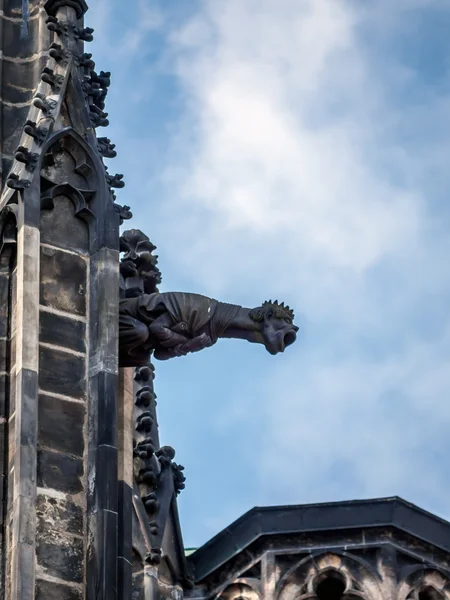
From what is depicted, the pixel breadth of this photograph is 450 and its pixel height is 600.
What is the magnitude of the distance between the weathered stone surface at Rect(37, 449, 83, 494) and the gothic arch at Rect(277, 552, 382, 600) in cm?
550

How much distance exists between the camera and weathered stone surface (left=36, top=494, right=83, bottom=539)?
974 inches

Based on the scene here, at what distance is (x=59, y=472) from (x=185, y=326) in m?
1.96

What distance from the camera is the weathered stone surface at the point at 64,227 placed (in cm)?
2642

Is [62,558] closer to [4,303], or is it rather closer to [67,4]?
[4,303]

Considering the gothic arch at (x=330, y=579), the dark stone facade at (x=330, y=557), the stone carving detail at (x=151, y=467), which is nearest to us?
the stone carving detail at (x=151, y=467)

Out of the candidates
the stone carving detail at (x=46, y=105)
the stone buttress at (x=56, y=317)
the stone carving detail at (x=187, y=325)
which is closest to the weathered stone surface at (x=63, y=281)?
the stone buttress at (x=56, y=317)

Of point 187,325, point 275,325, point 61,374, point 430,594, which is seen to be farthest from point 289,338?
point 430,594

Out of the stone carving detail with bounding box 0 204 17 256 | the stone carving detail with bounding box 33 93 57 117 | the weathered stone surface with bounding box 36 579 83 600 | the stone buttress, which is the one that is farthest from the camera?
the stone carving detail with bounding box 33 93 57 117

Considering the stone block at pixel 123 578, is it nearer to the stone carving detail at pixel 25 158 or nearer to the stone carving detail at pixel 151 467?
the stone carving detail at pixel 25 158

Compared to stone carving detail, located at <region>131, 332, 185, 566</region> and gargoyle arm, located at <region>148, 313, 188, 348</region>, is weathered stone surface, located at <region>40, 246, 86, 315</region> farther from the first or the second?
stone carving detail, located at <region>131, 332, 185, 566</region>

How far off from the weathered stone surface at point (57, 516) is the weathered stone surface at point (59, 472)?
102mm

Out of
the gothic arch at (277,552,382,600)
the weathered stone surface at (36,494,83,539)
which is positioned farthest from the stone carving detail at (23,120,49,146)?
the gothic arch at (277,552,382,600)

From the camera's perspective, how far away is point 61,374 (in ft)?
83.8

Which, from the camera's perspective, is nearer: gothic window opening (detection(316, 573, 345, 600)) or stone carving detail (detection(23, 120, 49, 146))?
stone carving detail (detection(23, 120, 49, 146))
